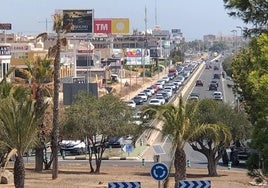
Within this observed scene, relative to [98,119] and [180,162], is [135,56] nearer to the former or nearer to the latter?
[98,119]

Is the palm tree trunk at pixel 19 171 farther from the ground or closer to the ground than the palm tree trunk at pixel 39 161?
farther from the ground

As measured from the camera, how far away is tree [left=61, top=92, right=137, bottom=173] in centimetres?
3634

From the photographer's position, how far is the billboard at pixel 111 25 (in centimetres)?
16875

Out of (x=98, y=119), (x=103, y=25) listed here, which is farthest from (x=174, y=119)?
(x=103, y=25)

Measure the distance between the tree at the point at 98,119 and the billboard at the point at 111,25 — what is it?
13108 cm

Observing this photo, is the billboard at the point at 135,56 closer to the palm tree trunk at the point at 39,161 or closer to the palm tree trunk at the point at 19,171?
the palm tree trunk at the point at 39,161

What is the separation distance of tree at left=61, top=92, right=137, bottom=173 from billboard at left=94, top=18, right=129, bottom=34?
131m

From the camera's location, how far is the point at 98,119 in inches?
1436

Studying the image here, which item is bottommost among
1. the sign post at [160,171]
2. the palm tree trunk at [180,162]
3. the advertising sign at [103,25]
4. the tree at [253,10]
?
the palm tree trunk at [180,162]

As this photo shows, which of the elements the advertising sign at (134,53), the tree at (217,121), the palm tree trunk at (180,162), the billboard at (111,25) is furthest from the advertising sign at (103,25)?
the palm tree trunk at (180,162)

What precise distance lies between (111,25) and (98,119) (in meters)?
134

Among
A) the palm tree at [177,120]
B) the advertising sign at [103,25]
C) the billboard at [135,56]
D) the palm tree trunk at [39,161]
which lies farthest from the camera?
the billboard at [135,56]

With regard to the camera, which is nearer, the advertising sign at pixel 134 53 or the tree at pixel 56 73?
the tree at pixel 56 73

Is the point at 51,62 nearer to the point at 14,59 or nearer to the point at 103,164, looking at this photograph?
the point at 103,164
